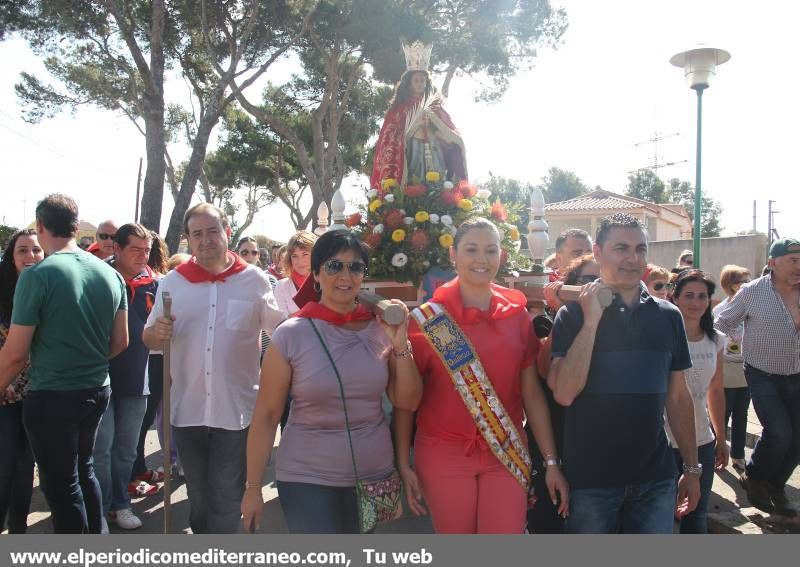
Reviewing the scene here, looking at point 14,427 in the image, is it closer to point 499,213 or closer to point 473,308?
point 473,308

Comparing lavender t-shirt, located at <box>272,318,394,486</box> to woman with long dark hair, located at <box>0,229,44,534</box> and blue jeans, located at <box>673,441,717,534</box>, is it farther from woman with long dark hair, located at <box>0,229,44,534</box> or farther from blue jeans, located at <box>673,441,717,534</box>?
woman with long dark hair, located at <box>0,229,44,534</box>

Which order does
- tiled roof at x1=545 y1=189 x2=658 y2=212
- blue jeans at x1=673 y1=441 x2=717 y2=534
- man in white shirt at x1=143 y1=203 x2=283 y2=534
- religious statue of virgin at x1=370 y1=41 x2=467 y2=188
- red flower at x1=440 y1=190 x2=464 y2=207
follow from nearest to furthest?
man in white shirt at x1=143 y1=203 x2=283 y2=534 < blue jeans at x1=673 y1=441 x2=717 y2=534 < red flower at x1=440 y1=190 x2=464 y2=207 < religious statue of virgin at x1=370 y1=41 x2=467 y2=188 < tiled roof at x1=545 y1=189 x2=658 y2=212

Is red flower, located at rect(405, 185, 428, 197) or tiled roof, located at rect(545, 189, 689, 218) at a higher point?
tiled roof, located at rect(545, 189, 689, 218)

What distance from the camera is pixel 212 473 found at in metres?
3.21

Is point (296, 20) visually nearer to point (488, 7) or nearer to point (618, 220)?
point (488, 7)

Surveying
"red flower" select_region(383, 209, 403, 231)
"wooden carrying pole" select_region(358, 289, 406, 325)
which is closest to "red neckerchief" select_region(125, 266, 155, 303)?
"red flower" select_region(383, 209, 403, 231)

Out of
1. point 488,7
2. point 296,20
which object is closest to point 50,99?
point 296,20

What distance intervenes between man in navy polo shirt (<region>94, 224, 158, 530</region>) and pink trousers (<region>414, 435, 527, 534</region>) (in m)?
2.31

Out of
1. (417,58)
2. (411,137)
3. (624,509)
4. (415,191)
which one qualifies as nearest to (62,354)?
(415,191)

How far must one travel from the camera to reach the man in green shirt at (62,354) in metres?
3.06

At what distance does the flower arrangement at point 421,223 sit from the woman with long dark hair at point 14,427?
84.1 inches

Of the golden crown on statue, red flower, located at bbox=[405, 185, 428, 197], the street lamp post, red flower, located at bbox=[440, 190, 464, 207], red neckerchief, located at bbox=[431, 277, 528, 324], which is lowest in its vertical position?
red neckerchief, located at bbox=[431, 277, 528, 324]

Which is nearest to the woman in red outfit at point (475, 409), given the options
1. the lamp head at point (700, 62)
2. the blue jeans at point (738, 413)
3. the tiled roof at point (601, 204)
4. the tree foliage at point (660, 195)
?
the blue jeans at point (738, 413)

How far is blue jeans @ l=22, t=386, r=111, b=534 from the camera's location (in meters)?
3.11
